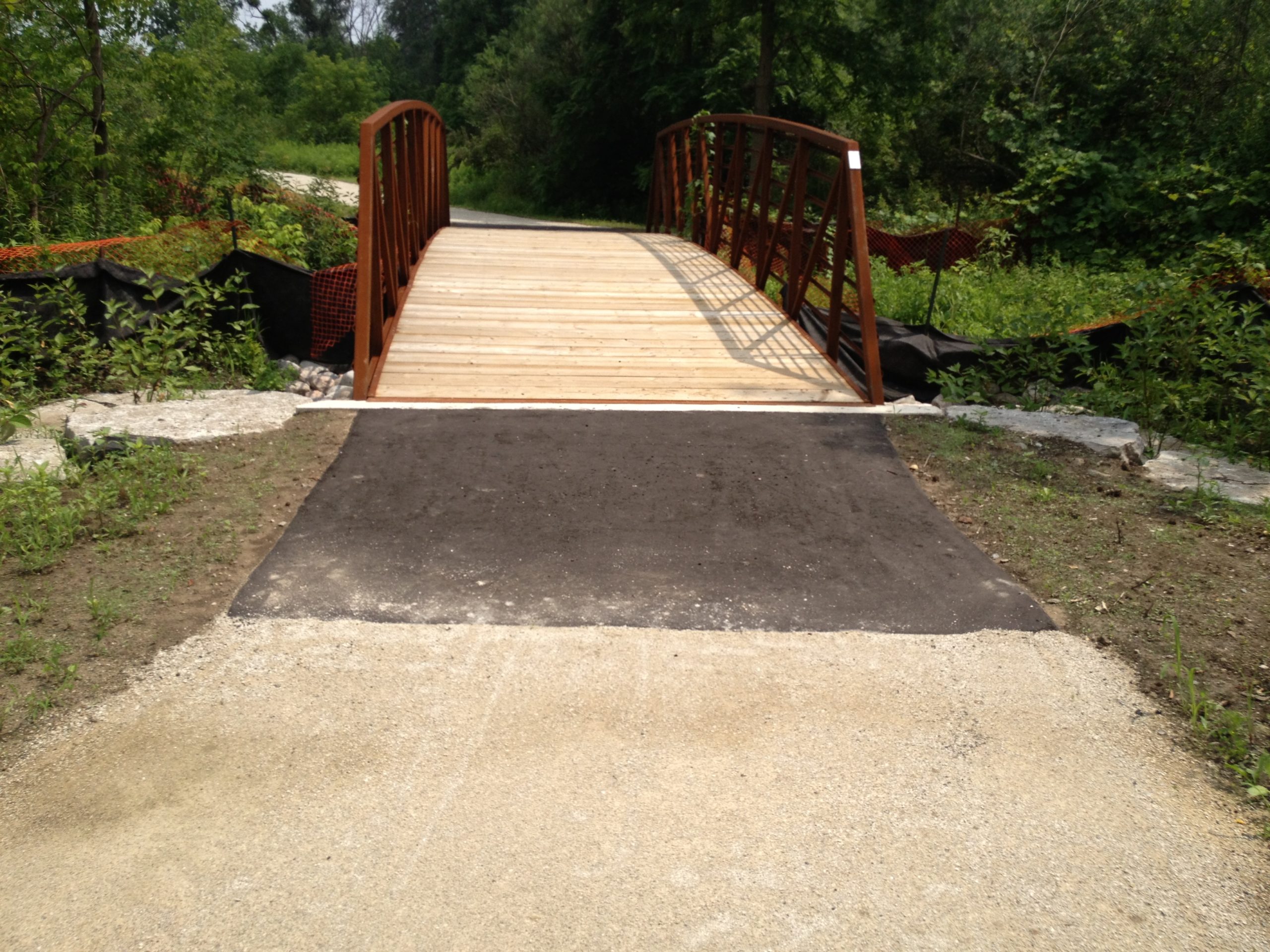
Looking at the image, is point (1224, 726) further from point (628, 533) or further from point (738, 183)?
point (738, 183)

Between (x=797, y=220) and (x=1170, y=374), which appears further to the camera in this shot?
(x=797, y=220)

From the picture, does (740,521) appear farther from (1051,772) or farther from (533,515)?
(1051,772)

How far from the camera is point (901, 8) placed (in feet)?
60.7

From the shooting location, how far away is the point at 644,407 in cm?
584

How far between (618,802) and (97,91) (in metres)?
10.8

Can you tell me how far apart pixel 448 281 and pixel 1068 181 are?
10.3 m

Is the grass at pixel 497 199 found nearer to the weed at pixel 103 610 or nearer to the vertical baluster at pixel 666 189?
the vertical baluster at pixel 666 189

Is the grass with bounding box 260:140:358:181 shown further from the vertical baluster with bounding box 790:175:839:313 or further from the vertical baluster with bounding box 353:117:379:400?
the vertical baluster with bounding box 353:117:379:400

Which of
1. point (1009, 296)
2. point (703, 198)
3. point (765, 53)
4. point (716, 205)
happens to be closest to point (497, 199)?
point (765, 53)

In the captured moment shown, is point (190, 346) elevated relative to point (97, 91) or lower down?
lower down

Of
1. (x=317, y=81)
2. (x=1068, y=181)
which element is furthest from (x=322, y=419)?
(x=317, y=81)

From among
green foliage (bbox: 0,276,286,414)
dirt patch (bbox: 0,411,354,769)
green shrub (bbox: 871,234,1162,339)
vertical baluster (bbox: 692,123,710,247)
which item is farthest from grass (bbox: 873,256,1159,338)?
green foliage (bbox: 0,276,286,414)

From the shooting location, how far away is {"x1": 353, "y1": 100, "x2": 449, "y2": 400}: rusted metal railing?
6.01 metres

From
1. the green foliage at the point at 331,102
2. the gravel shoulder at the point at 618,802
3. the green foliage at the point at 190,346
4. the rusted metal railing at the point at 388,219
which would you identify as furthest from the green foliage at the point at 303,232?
the green foliage at the point at 331,102
